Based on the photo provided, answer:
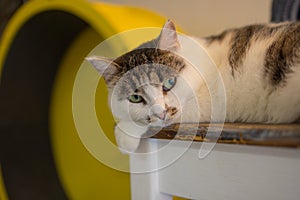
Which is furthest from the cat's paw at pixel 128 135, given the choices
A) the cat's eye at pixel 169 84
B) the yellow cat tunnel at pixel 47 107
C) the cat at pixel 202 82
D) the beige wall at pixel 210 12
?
the beige wall at pixel 210 12

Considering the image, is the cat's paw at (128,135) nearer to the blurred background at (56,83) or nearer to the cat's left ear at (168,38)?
the cat's left ear at (168,38)

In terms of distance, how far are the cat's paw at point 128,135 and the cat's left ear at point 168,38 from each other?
7.6 inches

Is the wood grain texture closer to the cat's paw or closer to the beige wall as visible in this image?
the cat's paw

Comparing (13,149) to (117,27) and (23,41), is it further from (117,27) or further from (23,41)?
(117,27)

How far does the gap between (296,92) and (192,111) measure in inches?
8.5

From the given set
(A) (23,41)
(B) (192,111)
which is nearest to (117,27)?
(B) (192,111)

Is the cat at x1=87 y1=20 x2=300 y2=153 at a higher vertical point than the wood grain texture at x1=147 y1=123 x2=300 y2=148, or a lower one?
higher

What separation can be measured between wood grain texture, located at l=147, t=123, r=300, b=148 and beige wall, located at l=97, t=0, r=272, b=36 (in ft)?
2.70

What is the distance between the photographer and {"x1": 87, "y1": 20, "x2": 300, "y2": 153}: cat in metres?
0.63

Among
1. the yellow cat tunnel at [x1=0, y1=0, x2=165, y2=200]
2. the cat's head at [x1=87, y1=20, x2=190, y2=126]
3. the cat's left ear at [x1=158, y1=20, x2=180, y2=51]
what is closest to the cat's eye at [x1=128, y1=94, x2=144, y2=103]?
the cat's head at [x1=87, y1=20, x2=190, y2=126]

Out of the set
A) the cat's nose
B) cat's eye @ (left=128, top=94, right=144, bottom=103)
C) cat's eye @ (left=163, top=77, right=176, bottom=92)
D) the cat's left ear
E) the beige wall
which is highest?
the beige wall

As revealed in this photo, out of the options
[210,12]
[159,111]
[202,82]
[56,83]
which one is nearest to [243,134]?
[159,111]

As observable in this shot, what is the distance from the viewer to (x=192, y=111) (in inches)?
28.2

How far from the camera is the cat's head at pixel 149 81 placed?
2.16ft
